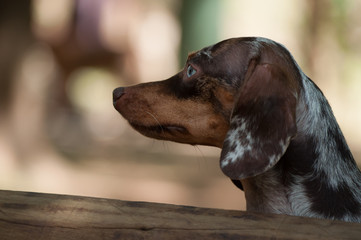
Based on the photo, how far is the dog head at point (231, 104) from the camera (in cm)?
252

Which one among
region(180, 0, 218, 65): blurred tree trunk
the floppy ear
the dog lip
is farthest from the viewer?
region(180, 0, 218, 65): blurred tree trunk

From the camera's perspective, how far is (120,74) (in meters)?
13.7

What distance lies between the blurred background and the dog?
482 cm

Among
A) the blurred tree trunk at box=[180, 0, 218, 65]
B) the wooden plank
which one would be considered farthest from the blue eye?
the blurred tree trunk at box=[180, 0, 218, 65]

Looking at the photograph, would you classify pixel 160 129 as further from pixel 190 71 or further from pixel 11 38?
pixel 11 38

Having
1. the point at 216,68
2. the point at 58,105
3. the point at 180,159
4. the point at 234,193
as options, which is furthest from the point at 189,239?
the point at 58,105

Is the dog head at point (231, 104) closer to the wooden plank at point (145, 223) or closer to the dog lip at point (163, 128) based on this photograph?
the dog lip at point (163, 128)

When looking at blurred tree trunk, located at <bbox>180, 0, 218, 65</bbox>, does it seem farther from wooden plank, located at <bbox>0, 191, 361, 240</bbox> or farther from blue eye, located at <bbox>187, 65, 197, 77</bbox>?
wooden plank, located at <bbox>0, 191, 361, 240</bbox>

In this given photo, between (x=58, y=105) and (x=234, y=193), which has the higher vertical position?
(x=234, y=193)

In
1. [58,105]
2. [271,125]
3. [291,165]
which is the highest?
[271,125]

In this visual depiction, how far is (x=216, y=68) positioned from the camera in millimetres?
2947

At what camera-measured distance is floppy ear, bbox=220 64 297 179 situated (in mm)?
2488

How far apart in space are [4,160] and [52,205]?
6.65 metres

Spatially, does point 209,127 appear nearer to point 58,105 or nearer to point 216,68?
point 216,68
